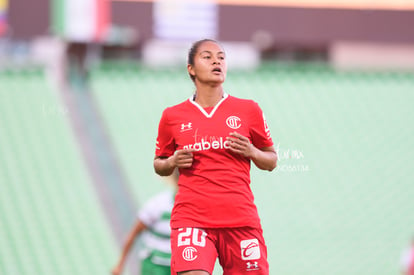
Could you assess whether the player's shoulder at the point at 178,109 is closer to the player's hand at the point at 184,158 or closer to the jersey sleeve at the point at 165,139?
the jersey sleeve at the point at 165,139

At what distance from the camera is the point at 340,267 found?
31.9ft

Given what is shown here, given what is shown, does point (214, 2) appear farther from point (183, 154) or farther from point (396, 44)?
point (183, 154)

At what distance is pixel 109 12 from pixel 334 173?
6002mm

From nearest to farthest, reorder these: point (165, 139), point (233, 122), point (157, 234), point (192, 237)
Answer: point (192, 237)
point (233, 122)
point (165, 139)
point (157, 234)

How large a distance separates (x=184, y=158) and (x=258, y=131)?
46 cm

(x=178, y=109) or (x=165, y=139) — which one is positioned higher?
(x=178, y=109)

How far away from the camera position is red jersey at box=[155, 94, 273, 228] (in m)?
3.85

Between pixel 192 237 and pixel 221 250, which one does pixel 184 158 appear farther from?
pixel 221 250

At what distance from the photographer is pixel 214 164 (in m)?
3.90

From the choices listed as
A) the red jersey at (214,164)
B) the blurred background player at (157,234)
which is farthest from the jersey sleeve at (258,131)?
the blurred background player at (157,234)

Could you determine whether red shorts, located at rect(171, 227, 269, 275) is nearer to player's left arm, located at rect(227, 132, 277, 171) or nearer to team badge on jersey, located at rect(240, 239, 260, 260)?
team badge on jersey, located at rect(240, 239, 260, 260)

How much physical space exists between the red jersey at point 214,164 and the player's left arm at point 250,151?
0.07m

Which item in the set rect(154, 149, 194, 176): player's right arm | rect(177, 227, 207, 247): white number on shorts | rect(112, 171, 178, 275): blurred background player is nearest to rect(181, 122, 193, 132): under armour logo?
rect(154, 149, 194, 176): player's right arm

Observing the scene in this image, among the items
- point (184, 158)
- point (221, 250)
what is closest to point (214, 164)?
point (184, 158)
